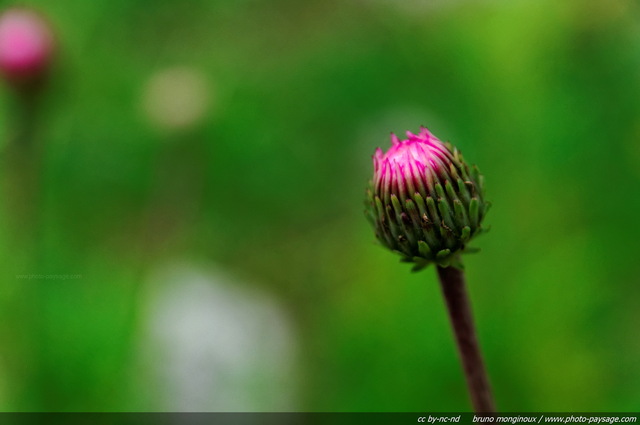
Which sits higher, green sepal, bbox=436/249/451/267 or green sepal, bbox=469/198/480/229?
green sepal, bbox=469/198/480/229

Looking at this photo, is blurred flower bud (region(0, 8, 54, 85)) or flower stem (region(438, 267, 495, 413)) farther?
blurred flower bud (region(0, 8, 54, 85))

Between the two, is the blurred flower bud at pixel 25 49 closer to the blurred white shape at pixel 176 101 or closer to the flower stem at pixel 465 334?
the blurred white shape at pixel 176 101

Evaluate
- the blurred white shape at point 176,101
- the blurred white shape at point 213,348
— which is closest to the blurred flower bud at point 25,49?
the blurred white shape at point 176,101

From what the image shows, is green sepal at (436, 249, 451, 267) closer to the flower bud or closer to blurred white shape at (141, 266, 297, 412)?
the flower bud

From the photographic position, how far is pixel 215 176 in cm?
141

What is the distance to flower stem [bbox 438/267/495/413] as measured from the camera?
54cm

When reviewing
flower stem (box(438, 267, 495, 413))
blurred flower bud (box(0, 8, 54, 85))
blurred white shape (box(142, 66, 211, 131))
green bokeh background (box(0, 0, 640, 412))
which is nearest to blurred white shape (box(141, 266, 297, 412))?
green bokeh background (box(0, 0, 640, 412))

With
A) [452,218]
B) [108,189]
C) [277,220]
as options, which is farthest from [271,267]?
[452,218]

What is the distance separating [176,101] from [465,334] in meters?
0.84

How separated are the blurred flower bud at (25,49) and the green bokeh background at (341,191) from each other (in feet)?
0.09

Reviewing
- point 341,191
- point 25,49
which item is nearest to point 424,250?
point 25,49

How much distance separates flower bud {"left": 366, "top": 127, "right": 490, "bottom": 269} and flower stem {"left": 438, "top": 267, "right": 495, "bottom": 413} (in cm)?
2

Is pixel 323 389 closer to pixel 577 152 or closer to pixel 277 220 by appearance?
pixel 277 220

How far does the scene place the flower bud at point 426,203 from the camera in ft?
1.76
